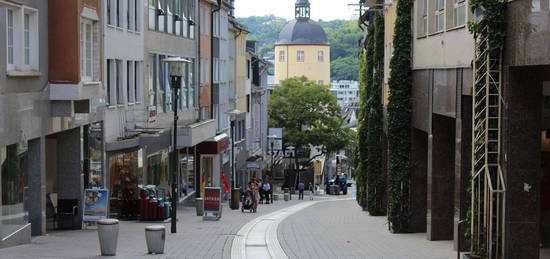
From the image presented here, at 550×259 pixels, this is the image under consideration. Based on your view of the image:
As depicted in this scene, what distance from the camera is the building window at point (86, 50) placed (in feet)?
83.0

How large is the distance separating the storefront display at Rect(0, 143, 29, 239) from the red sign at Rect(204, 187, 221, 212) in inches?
422

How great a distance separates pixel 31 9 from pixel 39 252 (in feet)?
18.7

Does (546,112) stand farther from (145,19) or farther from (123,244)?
(145,19)

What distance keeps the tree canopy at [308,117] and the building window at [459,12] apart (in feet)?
224

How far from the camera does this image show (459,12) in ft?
71.5

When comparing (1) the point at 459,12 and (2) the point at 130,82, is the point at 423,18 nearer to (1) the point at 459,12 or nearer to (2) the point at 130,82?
(1) the point at 459,12

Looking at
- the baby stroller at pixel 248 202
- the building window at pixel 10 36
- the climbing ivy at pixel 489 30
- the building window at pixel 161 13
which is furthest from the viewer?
the baby stroller at pixel 248 202

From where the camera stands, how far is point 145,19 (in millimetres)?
37156

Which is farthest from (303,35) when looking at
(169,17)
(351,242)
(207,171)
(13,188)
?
(13,188)

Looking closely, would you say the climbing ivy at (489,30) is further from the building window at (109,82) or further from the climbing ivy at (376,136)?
the climbing ivy at (376,136)

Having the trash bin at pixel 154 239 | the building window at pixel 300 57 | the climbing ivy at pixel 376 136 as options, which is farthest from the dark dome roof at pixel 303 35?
the trash bin at pixel 154 239

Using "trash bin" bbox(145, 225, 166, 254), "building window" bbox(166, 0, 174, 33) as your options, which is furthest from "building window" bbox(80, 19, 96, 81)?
"building window" bbox(166, 0, 174, 33)

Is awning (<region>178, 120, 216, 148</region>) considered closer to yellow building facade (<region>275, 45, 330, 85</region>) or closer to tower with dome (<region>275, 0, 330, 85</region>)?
yellow building facade (<region>275, 45, 330, 85</region>)

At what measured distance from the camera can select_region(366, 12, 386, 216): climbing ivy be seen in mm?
36188
